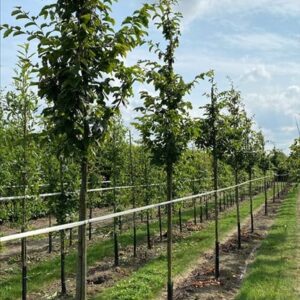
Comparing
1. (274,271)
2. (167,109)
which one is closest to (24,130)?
(167,109)

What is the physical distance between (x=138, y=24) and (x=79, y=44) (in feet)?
2.09

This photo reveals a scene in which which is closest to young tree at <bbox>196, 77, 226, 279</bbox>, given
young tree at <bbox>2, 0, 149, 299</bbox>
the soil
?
the soil

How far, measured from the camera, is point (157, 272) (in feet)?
35.7

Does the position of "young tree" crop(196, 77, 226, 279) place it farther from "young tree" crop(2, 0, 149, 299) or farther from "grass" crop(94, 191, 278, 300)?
"young tree" crop(2, 0, 149, 299)

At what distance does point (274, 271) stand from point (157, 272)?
2.75m

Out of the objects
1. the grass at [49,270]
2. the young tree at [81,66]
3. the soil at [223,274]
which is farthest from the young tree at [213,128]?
the young tree at [81,66]

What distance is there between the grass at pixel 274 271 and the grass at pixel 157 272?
1698 mm

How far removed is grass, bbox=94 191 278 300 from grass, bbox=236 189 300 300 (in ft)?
5.57

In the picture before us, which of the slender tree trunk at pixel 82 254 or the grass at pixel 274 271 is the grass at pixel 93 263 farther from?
the slender tree trunk at pixel 82 254

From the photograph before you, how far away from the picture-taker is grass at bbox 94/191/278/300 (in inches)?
356

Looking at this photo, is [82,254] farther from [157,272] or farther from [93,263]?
[93,263]

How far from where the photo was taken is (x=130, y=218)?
72.7ft

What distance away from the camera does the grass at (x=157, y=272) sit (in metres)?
9.03

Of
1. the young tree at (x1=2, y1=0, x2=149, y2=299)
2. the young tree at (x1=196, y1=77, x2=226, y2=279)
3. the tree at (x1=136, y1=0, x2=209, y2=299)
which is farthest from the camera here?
the young tree at (x1=196, y1=77, x2=226, y2=279)
